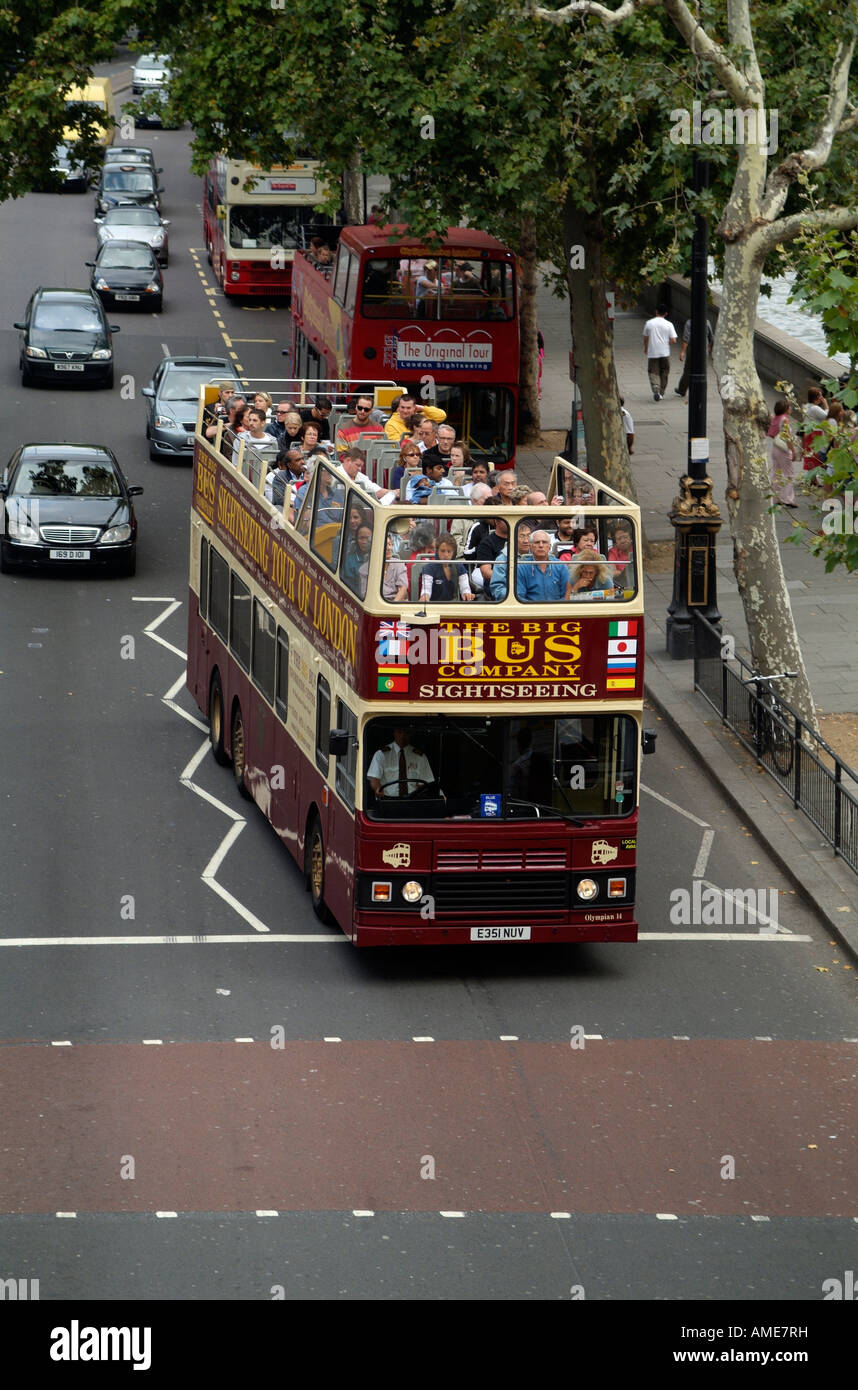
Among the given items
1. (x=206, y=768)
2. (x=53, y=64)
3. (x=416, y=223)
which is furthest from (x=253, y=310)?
(x=206, y=768)

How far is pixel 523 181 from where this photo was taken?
26562 mm

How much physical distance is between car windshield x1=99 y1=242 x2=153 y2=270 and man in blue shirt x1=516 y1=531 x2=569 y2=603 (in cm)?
3619

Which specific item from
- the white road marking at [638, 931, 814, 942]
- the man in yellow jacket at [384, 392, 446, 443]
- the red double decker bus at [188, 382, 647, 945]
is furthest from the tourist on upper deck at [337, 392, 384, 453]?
the white road marking at [638, 931, 814, 942]

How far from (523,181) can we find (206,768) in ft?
28.6

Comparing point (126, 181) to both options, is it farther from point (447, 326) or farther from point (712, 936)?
point (712, 936)

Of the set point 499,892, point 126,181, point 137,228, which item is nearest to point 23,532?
point 499,892

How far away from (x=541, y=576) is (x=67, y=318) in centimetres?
2847

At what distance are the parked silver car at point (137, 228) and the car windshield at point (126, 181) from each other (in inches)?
186

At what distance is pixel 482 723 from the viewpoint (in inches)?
633

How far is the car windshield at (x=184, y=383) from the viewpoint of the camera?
122 feet

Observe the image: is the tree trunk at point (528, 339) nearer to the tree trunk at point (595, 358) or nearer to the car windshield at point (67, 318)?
the tree trunk at point (595, 358)

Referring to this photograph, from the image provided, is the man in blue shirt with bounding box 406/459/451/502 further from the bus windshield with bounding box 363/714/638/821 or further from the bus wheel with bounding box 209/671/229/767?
the bus wheel with bounding box 209/671/229/767

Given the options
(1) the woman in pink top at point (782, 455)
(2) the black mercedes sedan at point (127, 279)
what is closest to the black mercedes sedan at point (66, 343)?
(2) the black mercedes sedan at point (127, 279)

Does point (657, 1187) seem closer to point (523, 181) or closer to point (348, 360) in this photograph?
point (523, 181)
